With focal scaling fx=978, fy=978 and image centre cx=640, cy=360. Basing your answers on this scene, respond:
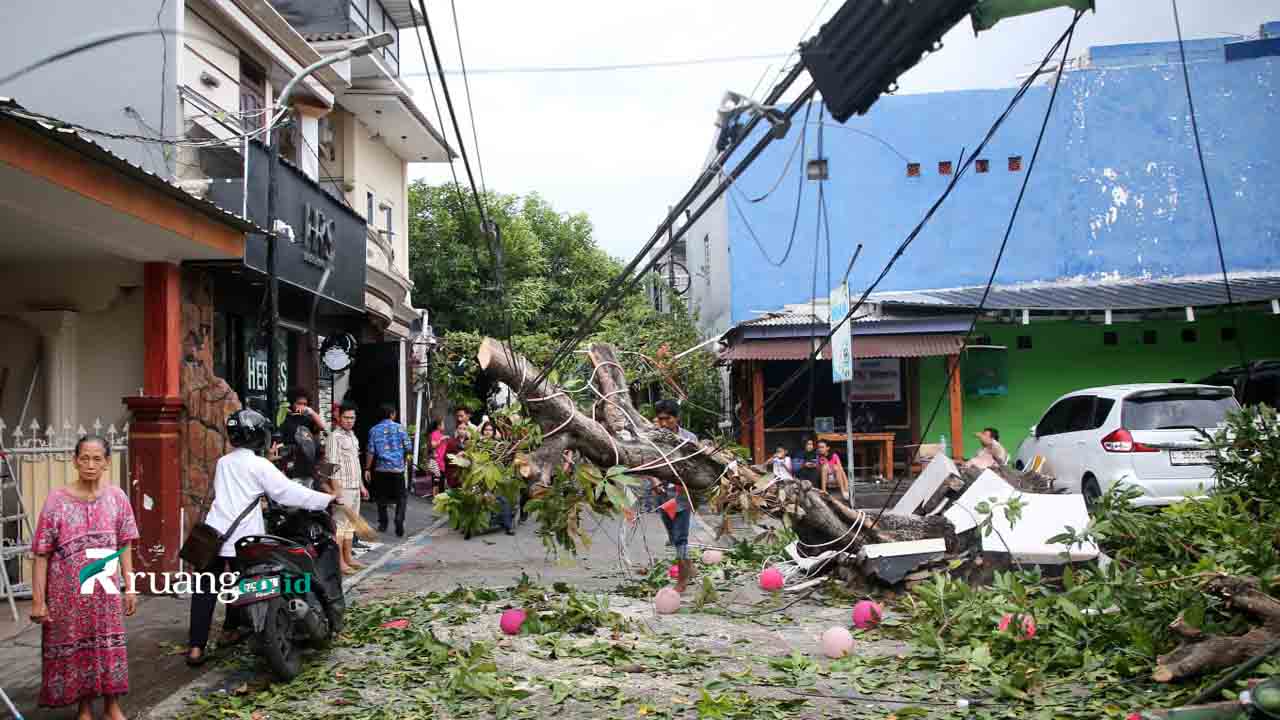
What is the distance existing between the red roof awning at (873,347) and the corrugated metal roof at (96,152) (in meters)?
10.6

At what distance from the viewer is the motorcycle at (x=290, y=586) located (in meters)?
5.82

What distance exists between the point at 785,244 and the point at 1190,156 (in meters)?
8.77

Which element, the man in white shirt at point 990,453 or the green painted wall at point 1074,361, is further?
the green painted wall at point 1074,361

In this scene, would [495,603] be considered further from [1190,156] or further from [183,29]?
[1190,156]

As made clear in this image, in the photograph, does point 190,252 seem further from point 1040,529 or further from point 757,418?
point 757,418

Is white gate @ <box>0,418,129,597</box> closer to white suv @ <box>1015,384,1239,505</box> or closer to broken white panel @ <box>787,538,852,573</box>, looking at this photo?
broken white panel @ <box>787,538,852,573</box>

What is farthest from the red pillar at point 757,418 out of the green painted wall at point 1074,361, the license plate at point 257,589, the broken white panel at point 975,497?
the license plate at point 257,589

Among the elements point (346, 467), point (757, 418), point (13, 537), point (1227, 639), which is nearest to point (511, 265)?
point (757, 418)

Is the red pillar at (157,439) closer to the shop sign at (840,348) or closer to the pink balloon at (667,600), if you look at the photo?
the pink balloon at (667,600)

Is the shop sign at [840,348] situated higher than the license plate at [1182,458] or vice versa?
the shop sign at [840,348]

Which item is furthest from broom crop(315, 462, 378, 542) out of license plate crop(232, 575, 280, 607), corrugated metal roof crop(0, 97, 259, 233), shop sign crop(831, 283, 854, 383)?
shop sign crop(831, 283, 854, 383)

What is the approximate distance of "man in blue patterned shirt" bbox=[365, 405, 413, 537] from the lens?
12.5 meters

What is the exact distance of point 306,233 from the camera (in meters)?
13.3

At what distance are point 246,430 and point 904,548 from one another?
17.7 ft
